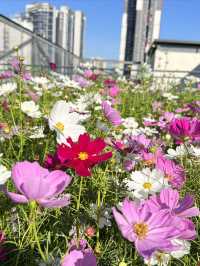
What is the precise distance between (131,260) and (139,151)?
0.82ft

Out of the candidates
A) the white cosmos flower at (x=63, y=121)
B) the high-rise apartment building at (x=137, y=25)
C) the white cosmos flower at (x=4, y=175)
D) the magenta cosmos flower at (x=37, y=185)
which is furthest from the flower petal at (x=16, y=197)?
the high-rise apartment building at (x=137, y=25)

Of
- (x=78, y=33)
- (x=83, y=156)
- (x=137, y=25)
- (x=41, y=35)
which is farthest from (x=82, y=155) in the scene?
(x=137, y=25)

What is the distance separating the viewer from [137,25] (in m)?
26.7

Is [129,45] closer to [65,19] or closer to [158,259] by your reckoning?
[65,19]

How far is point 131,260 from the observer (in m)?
0.61

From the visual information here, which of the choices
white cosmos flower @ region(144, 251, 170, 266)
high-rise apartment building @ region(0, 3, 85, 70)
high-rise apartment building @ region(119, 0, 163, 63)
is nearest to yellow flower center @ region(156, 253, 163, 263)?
white cosmos flower @ region(144, 251, 170, 266)

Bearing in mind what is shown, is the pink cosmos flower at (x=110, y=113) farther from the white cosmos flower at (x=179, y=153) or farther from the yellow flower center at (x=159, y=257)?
the yellow flower center at (x=159, y=257)

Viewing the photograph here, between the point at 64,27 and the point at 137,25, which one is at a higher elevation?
the point at 137,25

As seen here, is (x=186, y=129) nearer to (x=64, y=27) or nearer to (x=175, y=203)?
(x=175, y=203)

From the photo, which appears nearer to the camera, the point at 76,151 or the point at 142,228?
the point at 142,228

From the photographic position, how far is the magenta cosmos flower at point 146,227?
17.2 inches

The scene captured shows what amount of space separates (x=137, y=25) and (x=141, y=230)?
27200mm

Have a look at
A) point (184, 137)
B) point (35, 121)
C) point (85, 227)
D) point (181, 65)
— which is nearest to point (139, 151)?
point (184, 137)

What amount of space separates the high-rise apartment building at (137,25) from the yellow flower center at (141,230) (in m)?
21.1
